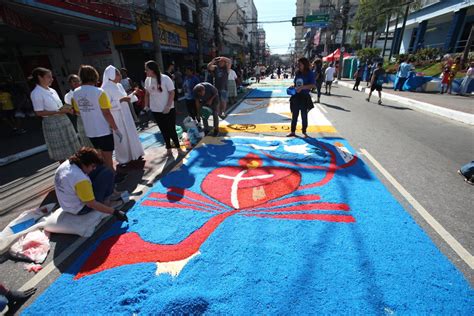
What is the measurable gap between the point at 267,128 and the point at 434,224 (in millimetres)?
5095

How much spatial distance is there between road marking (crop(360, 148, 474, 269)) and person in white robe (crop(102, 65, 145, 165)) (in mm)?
4895

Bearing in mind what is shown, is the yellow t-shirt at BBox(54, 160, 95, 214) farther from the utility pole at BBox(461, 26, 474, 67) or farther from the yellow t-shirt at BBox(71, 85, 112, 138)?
the utility pole at BBox(461, 26, 474, 67)

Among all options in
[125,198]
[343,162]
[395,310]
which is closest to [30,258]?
[125,198]

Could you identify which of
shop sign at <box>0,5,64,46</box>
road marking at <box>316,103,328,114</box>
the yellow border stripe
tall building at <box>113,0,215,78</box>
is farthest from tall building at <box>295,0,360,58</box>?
shop sign at <box>0,5,64,46</box>

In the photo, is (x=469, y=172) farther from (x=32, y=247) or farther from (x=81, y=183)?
(x=32, y=247)

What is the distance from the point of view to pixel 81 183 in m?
2.64

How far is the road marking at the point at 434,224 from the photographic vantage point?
2418 mm

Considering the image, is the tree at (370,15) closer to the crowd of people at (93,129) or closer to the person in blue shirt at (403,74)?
the person in blue shirt at (403,74)

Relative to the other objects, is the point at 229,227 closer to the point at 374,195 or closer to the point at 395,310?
the point at 395,310

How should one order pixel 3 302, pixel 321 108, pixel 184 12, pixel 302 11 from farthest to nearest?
pixel 302 11 < pixel 184 12 < pixel 321 108 < pixel 3 302

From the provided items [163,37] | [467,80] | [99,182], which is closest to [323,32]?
[467,80]

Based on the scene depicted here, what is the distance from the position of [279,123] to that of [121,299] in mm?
6873

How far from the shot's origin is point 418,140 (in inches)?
240

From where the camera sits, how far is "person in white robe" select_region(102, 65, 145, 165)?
4.28 metres
